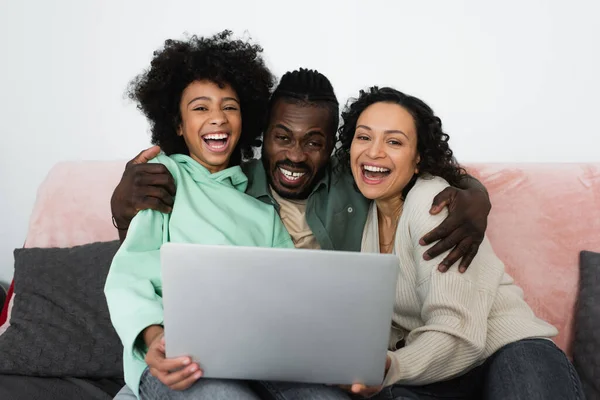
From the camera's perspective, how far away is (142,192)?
1331 mm

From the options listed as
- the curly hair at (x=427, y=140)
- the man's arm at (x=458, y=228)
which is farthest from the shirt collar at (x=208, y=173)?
the man's arm at (x=458, y=228)

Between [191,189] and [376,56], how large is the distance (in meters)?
1.00

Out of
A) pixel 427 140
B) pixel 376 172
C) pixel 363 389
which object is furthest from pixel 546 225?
pixel 363 389

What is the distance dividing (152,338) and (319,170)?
66 cm

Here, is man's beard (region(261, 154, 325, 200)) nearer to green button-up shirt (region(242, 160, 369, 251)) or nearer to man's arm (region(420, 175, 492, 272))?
green button-up shirt (region(242, 160, 369, 251))

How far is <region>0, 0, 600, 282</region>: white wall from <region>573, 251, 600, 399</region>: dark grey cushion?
0.55m

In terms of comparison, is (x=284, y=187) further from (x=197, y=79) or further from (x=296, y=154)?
(x=197, y=79)

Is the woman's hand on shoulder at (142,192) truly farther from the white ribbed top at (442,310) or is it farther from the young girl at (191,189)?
the white ribbed top at (442,310)

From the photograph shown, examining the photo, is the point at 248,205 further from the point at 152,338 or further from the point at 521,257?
the point at 521,257

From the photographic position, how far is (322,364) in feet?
3.31

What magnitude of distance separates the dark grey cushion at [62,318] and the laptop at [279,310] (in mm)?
755

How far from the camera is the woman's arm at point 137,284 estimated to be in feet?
3.86

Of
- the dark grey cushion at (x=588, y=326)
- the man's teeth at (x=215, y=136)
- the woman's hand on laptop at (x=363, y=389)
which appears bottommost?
the dark grey cushion at (x=588, y=326)

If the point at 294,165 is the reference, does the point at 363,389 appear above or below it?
below
